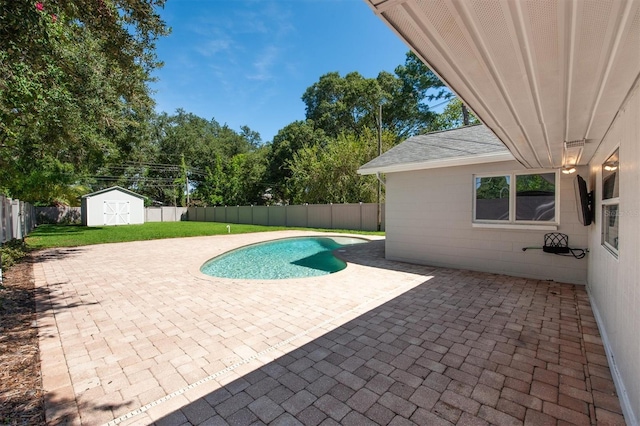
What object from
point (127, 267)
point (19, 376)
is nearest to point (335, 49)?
point (127, 267)

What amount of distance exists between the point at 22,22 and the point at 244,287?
509 centimetres

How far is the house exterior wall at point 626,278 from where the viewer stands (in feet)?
6.36

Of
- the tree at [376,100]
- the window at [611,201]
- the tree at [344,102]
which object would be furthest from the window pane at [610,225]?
the tree at [344,102]

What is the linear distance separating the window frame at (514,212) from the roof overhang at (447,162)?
38cm

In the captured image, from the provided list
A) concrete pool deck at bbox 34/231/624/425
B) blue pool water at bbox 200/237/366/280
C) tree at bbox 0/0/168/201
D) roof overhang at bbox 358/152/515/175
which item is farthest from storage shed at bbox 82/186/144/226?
roof overhang at bbox 358/152/515/175

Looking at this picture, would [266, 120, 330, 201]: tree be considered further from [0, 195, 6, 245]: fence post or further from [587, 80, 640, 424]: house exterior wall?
[587, 80, 640, 424]: house exterior wall

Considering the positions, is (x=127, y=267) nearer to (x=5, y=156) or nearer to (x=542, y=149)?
(x=5, y=156)

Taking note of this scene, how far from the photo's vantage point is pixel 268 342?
322cm

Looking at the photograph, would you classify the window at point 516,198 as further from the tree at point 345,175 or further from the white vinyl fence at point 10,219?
the white vinyl fence at point 10,219

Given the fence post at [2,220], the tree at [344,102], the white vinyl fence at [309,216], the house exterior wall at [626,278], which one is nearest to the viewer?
the house exterior wall at [626,278]

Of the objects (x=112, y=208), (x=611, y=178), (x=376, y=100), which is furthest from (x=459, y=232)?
(x=112, y=208)

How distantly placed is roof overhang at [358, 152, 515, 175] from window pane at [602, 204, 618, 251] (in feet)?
7.37

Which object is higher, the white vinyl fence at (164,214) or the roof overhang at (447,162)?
the roof overhang at (447,162)

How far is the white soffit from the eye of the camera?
1131 millimetres
